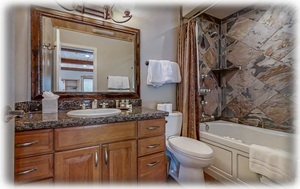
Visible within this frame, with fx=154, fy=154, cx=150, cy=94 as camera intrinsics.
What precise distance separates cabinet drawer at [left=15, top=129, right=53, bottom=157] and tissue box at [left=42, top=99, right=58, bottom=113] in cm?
43

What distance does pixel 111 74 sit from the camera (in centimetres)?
172

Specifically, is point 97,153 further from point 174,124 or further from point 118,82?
point 174,124

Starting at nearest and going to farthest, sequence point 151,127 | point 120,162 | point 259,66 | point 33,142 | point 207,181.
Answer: point 33,142 → point 120,162 → point 151,127 → point 207,181 → point 259,66

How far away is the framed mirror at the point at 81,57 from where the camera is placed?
1389mm

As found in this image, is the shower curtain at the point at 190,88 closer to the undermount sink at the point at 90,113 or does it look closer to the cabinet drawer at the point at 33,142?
the undermount sink at the point at 90,113

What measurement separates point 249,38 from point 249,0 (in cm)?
51

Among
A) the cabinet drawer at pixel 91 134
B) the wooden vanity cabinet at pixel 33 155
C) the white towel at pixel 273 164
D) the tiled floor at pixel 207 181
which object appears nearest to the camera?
the wooden vanity cabinet at pixel 33 155

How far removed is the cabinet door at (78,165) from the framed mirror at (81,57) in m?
0.67

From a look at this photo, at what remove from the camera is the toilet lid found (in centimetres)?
141

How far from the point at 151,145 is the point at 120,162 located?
0.28 meters

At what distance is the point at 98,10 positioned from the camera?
1615 mm

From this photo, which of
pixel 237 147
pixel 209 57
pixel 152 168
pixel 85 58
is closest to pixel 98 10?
pixel 85 58

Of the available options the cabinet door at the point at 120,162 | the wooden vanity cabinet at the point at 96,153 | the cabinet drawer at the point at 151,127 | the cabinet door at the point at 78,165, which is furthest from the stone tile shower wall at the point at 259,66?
the cabinet door at the point at 78,165

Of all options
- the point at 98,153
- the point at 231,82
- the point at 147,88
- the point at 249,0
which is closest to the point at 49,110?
the point at 98,153
